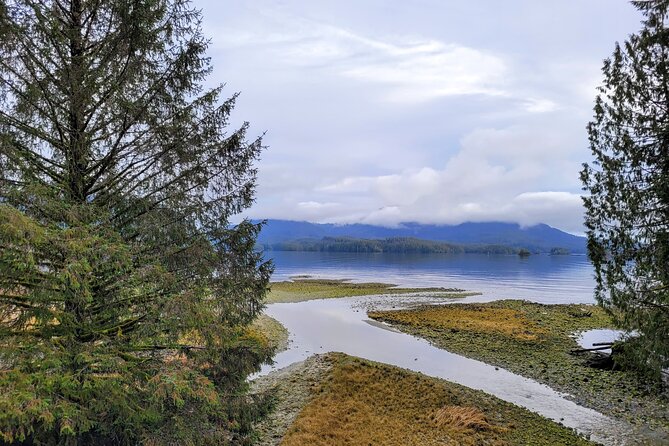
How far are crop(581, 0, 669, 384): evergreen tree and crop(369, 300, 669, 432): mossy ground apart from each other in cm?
593

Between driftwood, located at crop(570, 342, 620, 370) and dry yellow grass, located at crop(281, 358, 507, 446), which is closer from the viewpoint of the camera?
dry yellow grass, located at crop(281, 358, 507, 446)

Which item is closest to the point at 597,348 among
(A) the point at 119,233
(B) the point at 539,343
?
(B) the point at 539,343

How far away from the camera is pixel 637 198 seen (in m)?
12.2

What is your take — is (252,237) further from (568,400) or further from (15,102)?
(568,400)

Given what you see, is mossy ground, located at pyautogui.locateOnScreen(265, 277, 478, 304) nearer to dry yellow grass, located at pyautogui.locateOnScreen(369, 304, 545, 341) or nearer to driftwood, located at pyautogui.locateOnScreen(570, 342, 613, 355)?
dry yellow grass, located at pyautogui.locateOnScreen(369, 304, 545, 341)

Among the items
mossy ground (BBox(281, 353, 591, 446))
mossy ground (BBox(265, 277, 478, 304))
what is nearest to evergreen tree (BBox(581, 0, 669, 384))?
mossy ground (BBox(281, 353, 591, 446))

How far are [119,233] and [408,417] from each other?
13.0m

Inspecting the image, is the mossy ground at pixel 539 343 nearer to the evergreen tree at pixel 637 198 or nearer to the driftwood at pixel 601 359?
the driftwood at pixel 601 359

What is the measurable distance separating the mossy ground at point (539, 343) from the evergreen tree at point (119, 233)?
55.5 feet

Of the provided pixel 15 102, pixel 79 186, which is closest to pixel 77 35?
pixel 15 102

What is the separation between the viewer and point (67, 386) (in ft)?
20.7

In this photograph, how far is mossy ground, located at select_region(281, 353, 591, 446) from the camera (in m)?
13.6

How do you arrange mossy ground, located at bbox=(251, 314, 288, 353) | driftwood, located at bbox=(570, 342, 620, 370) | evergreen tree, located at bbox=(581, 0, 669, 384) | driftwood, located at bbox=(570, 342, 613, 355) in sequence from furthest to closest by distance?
mossy ground, located at bbox=(251, 314, 288, 353), driftwood, located at bbox=(570, 342, 613, 355), driftwood, located at bbox=(570, 342, 620, 370), evergreen tree, located at bbox=(581, 0, 669, 384)

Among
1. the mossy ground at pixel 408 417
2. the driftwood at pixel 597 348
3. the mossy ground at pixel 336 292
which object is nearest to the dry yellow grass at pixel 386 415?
the mossy ground at pixel 408 417
